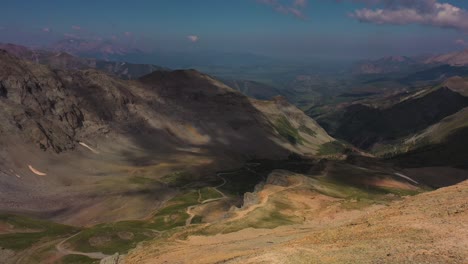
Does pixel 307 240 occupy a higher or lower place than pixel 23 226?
higher

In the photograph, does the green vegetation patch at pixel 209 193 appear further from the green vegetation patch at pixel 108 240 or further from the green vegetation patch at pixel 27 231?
the green vegetation patch at pixel 108 240

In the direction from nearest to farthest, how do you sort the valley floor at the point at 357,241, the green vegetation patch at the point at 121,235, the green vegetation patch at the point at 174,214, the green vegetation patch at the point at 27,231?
the valley floor at the point at 357,241 < the green vegetation patch at the point at 121,235 < the green vegetation patch at the point at 27,231 < the green vegetation patch at the point at 174,214

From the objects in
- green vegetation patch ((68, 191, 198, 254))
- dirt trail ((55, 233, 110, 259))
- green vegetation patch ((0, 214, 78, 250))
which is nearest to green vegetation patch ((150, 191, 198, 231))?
green vegetation patch ((68, 191, 198, 254))

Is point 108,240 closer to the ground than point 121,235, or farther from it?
farther from it

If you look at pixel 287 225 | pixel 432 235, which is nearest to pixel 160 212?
pixel 287 225

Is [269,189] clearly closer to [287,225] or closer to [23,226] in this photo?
[287,225]

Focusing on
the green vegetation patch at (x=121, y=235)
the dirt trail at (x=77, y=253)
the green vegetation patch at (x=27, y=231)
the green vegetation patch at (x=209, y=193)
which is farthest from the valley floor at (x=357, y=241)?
the green vegetation patch at (x=209, y=193)

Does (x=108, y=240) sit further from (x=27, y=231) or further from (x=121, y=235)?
(x=27, y=231)

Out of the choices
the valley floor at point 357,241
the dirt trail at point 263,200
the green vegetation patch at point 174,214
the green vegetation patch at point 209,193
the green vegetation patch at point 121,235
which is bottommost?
the green vegetation patch at point 209,193

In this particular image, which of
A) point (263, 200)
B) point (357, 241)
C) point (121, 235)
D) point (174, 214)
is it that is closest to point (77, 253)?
point (121, 235)
